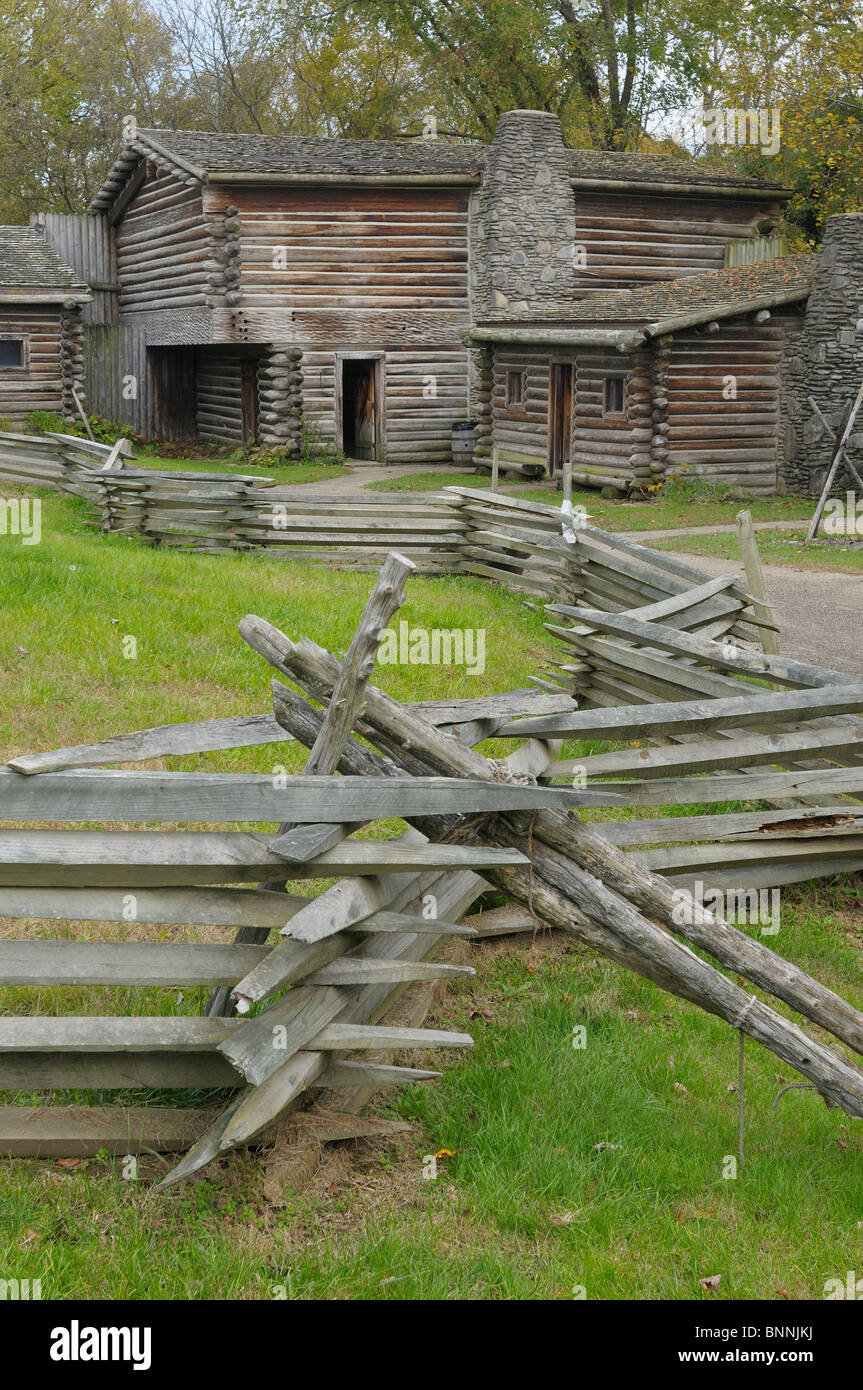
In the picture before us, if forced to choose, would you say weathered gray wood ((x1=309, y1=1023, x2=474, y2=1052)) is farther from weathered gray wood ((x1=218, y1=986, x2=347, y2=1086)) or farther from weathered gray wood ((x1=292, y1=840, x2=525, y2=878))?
weathered gray wood ((x1=292, y1=840, x2=525, y2=878))

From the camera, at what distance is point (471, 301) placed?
91.2 ft

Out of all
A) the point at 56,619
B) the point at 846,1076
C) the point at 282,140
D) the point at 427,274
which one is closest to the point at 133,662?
the point at 56,619

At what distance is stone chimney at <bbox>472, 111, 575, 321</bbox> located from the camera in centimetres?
2705

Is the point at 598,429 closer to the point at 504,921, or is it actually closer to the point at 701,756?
the point at 504,921

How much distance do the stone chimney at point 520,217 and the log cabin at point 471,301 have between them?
0.16 feet

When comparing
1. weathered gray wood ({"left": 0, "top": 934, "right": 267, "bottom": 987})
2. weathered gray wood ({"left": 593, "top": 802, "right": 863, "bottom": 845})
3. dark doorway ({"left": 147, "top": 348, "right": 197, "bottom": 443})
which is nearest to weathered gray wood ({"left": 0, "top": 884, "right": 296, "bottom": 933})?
weathered gray wood ({"left": 0, "top": 934, "right": 267, "bottom": 987})

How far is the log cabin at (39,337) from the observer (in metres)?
27.1

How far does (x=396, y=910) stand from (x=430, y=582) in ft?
33.4

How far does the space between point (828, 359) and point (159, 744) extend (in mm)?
20656

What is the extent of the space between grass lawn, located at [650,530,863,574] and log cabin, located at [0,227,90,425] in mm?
15150

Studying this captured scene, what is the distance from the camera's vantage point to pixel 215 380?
30.1m

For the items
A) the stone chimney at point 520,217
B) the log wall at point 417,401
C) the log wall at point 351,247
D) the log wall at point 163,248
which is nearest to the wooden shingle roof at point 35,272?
the log wall at point 163,248

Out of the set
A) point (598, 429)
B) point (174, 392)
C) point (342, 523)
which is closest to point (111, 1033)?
point (342, 523)

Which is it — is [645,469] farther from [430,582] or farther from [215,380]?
[215,380]
